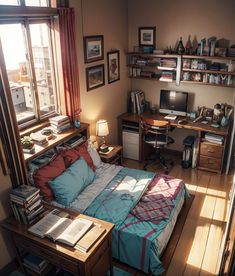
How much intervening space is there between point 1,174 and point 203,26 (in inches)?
141

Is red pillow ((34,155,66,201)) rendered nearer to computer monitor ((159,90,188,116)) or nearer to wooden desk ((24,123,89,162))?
wooden desk ((24,123,89,162))

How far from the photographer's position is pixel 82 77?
390cm

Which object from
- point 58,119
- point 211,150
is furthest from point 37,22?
point 211,150

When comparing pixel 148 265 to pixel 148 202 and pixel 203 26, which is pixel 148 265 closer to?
pixel 148 202

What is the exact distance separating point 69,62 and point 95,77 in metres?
0.73

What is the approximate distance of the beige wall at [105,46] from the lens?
3766 mm

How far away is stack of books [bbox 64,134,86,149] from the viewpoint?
357 centimetres

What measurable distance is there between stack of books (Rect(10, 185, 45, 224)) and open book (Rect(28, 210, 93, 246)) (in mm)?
98

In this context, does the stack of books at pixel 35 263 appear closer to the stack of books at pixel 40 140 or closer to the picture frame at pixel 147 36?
the stack of books at pixel 40 140

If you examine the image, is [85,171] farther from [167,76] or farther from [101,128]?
[167,76]

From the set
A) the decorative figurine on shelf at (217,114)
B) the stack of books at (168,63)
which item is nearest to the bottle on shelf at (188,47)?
the stack of books at (168,63)

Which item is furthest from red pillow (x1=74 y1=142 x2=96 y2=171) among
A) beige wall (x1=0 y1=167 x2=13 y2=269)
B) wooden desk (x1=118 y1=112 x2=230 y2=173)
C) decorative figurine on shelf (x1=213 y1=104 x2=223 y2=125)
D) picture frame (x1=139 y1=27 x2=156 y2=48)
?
picture frame (x1=139 y1=27 x2=156 y2=48)

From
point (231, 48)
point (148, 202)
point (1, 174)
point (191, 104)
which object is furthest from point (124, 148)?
point (1, 174)

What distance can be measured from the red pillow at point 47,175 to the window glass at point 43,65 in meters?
0.78
